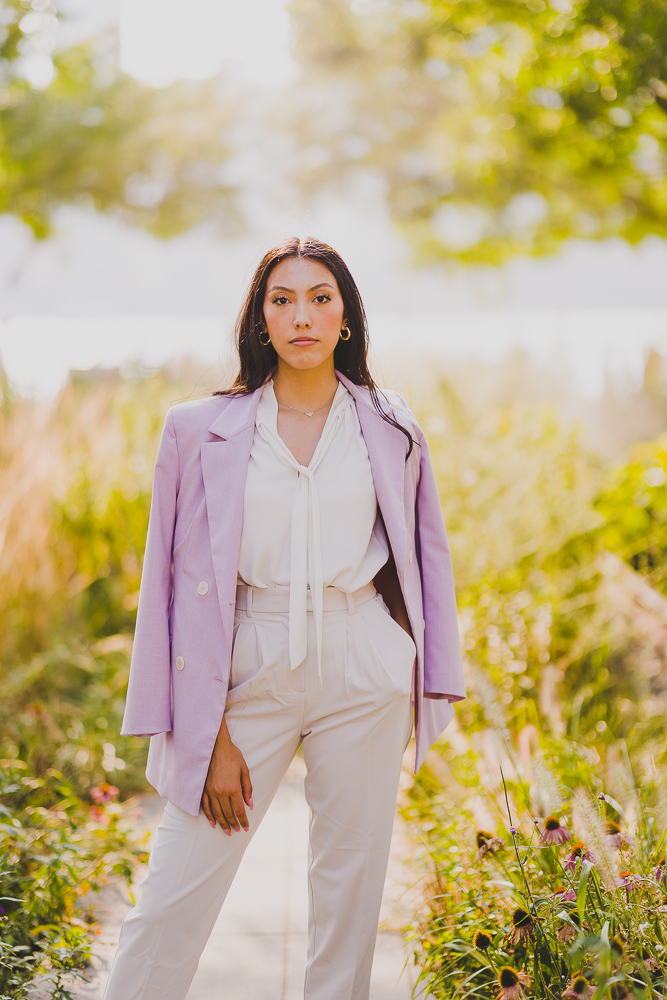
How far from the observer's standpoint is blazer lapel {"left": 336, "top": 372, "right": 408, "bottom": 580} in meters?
1.96

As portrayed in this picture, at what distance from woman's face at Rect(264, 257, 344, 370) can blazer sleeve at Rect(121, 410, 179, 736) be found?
33cm

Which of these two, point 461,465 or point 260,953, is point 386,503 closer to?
point 260,953

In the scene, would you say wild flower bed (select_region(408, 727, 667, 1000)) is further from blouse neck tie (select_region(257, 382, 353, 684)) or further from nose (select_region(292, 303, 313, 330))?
nose (select_region(292, 303, 313, 330))

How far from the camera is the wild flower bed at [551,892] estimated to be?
1650mm

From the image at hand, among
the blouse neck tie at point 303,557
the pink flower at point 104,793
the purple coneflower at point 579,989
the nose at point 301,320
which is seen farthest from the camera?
the pink flower at point 104,793

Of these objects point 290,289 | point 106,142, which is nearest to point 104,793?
point 290,289

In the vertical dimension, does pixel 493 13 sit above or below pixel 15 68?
below

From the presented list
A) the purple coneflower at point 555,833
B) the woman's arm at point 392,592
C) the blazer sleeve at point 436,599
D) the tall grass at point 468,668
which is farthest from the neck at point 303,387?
the purple coneflower at point 555,833

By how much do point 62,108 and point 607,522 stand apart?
899cm

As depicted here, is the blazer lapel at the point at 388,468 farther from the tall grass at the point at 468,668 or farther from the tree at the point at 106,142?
the tree at the point at 106,142

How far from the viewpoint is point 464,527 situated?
15.2ft

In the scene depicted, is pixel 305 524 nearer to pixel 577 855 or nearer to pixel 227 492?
pixel 227 492

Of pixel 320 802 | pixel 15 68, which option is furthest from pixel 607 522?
pixel 15 68

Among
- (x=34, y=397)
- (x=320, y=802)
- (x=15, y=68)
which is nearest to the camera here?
(x=320, y=802)
